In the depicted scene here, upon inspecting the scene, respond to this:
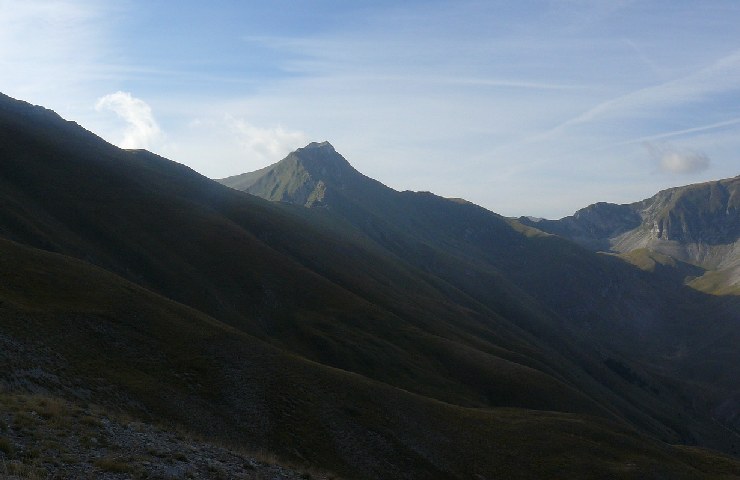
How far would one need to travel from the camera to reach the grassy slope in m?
43.9

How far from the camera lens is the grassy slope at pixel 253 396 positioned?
43.9 meters

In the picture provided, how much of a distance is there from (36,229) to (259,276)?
39307 millimetres

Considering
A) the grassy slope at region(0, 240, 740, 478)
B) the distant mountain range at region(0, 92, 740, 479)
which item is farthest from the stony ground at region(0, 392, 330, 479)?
the grassy slope at region(0, 240, 740, 478)

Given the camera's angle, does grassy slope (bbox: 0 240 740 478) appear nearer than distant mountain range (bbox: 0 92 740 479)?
Yes

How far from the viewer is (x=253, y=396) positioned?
167ft

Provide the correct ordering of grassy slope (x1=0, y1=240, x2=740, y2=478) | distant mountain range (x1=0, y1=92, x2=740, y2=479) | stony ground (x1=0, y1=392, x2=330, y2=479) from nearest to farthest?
stony ground (x1=0, y1=392, x2=330, y2=479)
grassy slope (x1=0, y1=240, x2=740, y2=478)
distant mountain range (x1=0, y1=92, x2=740, y2=479)

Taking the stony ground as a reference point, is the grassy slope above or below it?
below

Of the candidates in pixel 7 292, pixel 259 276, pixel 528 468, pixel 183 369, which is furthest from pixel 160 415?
pixel 259 276

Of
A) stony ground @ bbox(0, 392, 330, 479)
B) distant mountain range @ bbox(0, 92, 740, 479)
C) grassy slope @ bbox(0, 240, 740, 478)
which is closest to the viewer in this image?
stony ground @ bbox(0, 392, 330, 479)

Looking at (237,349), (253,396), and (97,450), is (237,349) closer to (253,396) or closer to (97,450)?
(253,396)

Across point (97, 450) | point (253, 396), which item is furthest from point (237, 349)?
point (97, 450)

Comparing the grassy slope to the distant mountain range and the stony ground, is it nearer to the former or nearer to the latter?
the distant mountain range

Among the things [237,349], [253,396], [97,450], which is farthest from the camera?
[237,349]

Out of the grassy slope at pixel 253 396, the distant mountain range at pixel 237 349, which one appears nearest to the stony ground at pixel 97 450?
the distant mountain range at pixel 237 349
